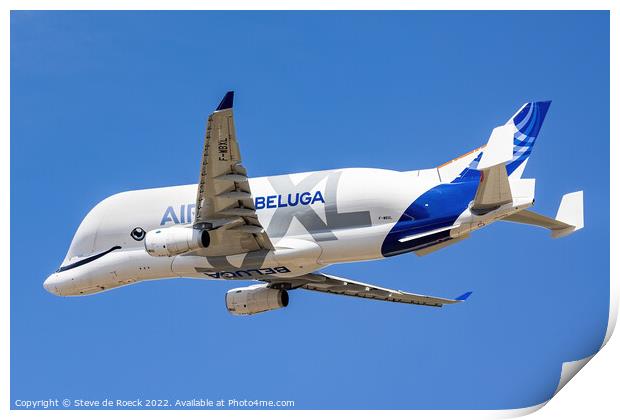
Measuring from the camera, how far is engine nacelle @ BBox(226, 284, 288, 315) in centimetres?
4534

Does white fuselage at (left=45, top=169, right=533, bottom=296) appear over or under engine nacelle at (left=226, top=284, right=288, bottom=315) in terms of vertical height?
over

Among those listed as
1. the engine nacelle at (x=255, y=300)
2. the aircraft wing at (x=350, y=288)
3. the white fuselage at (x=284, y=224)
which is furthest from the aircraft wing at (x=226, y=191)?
the aircraft wing at (x=350, y=288)

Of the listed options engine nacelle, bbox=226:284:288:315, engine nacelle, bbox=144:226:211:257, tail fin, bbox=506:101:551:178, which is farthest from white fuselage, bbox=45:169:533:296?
engine nacelle, bbox=226:284:288:315

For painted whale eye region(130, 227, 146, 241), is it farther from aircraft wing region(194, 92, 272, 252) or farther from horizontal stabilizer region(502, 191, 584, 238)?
horizontal stabilizer region(502, 191, 584, 238)

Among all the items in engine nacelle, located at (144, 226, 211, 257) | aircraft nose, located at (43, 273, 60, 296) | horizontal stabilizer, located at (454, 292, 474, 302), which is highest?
engine nacelle, located at (144, 226, 211, 257)

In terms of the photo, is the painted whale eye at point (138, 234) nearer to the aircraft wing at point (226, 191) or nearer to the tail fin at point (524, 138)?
the aircraft wing at point (226, 191)

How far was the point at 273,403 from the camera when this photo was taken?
40.7m

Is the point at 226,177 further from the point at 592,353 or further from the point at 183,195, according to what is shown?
the point at 592,353

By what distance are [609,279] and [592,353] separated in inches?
82.2

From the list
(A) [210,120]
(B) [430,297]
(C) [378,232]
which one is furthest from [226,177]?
(B) [430,297]

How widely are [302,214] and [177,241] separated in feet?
12.0

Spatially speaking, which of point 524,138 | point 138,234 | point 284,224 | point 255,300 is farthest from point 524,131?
point 138,234

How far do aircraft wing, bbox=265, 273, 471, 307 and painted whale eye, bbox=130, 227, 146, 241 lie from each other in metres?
4.17

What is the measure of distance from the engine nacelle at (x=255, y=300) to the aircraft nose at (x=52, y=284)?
5.16 m
